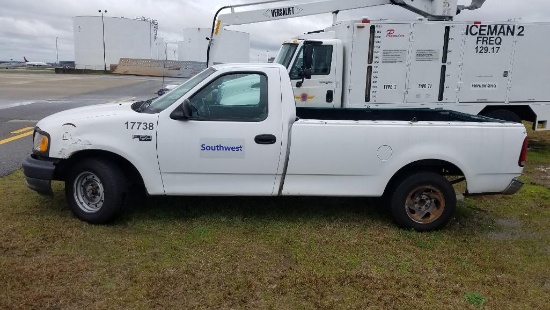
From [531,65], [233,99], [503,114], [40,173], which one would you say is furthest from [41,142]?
[531,65]

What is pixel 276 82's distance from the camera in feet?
15.5

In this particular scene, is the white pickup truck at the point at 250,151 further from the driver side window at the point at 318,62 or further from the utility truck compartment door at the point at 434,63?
the utility truck compartment door at the point at 434,63

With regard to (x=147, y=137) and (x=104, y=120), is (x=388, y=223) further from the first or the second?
(x=104, y=120)

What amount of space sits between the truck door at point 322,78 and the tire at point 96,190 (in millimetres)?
5430

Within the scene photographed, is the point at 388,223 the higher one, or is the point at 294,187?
the point at 294,187

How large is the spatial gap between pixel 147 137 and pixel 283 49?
233 inches

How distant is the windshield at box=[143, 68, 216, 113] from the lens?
4.66 m

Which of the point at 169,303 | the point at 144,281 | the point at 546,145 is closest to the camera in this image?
the point at 169,303

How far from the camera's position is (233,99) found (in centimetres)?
478

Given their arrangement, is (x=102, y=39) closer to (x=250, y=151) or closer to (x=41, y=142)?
(x=41, y=142)

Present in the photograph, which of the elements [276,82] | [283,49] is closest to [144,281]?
[276,82]

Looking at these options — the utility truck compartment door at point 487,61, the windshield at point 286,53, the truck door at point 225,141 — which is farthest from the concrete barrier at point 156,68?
the truck door at point 225,141

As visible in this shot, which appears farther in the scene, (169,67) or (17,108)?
(169,67)

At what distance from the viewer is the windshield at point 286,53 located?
30.8 feet
